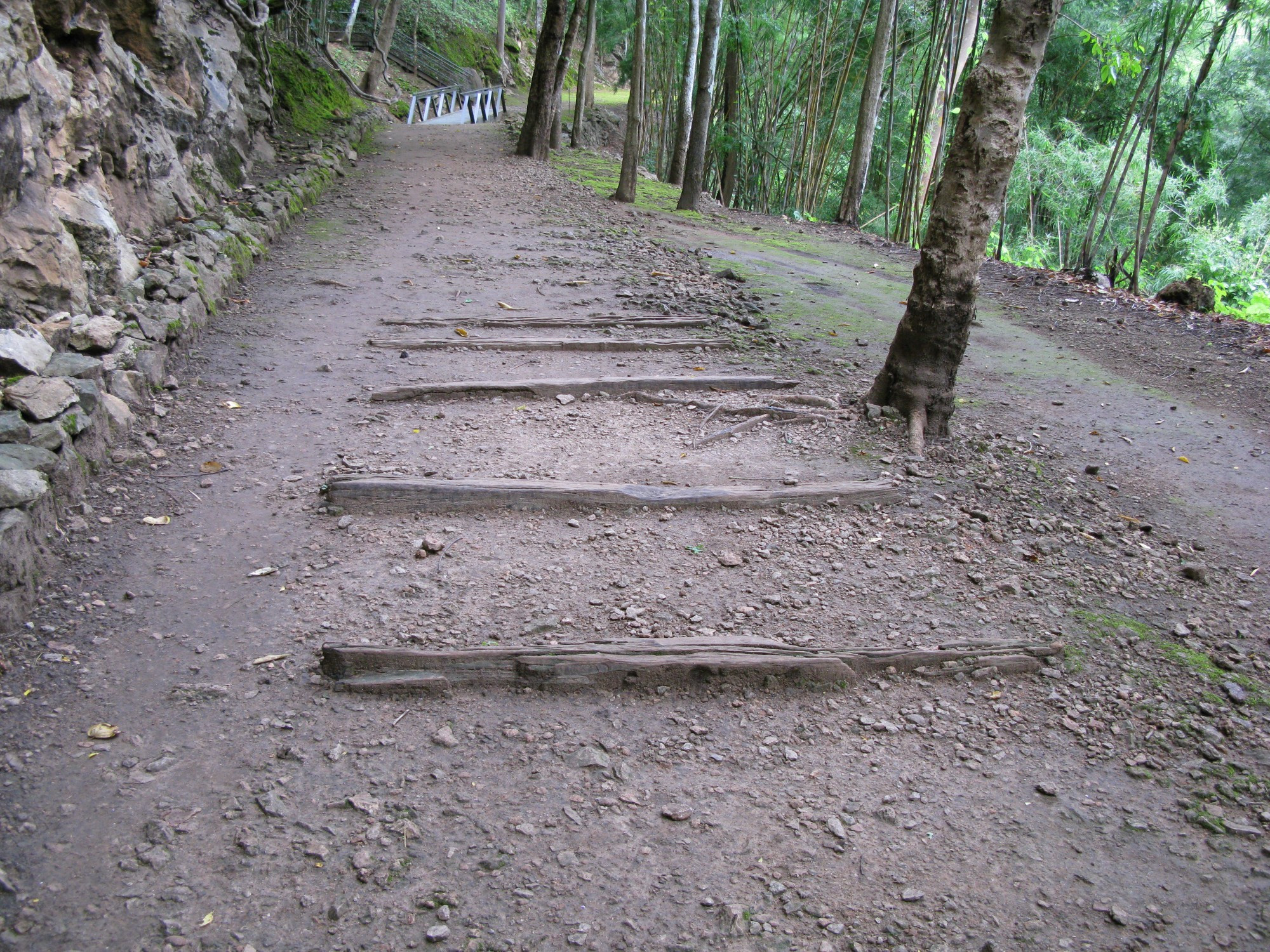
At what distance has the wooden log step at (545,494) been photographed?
145 inches

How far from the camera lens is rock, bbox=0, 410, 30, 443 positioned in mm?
3172

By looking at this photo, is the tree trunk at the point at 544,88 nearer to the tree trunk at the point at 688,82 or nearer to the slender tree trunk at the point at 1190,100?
the tree trunk at the point at 688,82

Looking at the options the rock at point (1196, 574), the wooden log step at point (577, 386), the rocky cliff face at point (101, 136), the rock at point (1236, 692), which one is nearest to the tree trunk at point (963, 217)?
the wooden log step at point (577, 386)

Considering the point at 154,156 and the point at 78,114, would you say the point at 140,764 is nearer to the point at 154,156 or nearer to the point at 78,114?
the point at 78,114

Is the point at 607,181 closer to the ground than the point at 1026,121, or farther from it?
closer to the ground

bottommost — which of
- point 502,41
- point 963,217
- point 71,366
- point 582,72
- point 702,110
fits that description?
point 71,366

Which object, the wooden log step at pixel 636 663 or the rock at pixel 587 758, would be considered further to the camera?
the wooden log step at pixel 636 663

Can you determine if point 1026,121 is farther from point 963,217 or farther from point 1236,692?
point 1236,692

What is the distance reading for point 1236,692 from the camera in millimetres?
2844

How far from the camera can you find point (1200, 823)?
237 cm

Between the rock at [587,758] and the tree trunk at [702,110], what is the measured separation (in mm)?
10154

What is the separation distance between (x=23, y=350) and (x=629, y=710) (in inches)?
121

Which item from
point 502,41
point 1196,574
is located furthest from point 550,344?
point 502,41

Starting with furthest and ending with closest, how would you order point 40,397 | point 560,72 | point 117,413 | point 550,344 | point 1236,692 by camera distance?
1. point 560,72
2. point 550,344
3. point 117,413
4. point 40,397
5. point 1236,692
